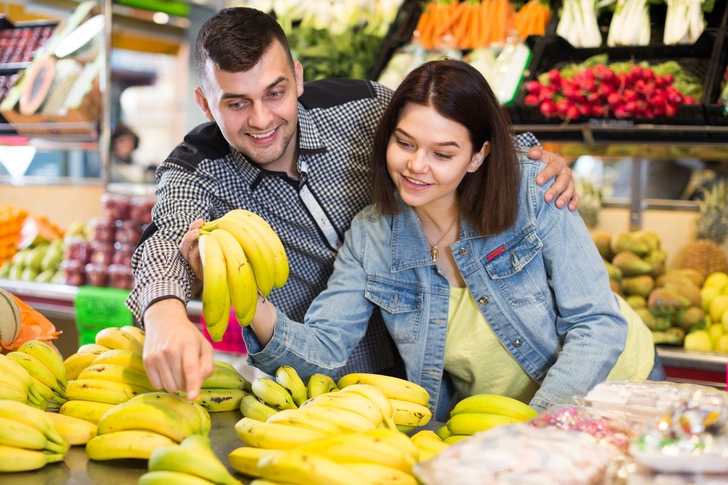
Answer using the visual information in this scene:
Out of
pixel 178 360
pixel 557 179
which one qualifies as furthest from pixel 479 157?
pixel 178 360

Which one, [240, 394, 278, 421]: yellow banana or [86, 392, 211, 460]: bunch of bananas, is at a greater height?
[86, 392, 211, 460]: bunch of bananas

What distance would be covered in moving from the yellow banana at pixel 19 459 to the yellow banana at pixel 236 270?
1.76ft

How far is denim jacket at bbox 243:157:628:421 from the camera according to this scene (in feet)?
7.07

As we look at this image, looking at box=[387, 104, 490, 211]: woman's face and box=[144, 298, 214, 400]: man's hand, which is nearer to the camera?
box=[144, 298, 214, 400]: man's hand

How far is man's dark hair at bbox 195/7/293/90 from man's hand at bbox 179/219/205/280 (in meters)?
0.52

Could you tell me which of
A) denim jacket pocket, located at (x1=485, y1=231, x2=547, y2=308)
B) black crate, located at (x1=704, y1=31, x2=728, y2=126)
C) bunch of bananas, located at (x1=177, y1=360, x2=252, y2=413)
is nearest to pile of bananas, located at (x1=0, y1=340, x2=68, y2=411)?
bunch of bananas, located at (x1=177, y1=360, x2=252, y2=413)

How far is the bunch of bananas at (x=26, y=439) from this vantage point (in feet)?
5.12

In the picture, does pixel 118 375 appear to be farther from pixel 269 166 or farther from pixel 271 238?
pixel 269 166

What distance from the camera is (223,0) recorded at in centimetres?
588

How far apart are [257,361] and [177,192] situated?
1.94 feet

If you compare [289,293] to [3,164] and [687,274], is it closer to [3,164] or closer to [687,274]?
[687,274]

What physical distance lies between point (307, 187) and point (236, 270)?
0.84 metres

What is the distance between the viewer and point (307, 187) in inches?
101

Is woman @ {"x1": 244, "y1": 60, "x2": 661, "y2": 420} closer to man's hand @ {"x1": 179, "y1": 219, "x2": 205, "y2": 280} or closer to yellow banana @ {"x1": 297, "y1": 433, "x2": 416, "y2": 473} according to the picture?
man's hand @ {"x1": 179, "y1": 219, "x2": 205, "y2": 280}
